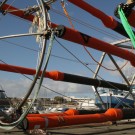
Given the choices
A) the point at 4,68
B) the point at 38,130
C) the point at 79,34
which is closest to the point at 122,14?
the point at 79,34

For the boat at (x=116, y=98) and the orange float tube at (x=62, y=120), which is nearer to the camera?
the orange float tube at (x=62, y=120)

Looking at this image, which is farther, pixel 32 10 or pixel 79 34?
pixel 32 10

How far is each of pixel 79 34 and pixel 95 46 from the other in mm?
952

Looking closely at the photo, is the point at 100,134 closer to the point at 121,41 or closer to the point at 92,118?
the point at 92,118

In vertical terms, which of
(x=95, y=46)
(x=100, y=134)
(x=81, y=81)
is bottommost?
(x=100, y=134)

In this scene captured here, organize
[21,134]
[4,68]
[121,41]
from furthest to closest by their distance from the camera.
Answer: [121,41], [4,68], [21,134]

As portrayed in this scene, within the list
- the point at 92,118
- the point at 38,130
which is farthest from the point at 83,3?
the point at 38,130

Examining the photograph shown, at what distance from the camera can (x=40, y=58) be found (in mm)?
6695

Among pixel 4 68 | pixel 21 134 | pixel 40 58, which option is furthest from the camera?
pixel 4 68

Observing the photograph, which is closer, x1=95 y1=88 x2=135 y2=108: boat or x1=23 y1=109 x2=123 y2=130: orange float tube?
x1=23 y1=109 x2=123 y2=130: orange float tube

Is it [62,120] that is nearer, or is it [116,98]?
[62,120]

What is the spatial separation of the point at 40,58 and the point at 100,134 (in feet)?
11.4

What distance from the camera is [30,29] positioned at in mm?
9180

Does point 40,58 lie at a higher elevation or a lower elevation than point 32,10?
lower
